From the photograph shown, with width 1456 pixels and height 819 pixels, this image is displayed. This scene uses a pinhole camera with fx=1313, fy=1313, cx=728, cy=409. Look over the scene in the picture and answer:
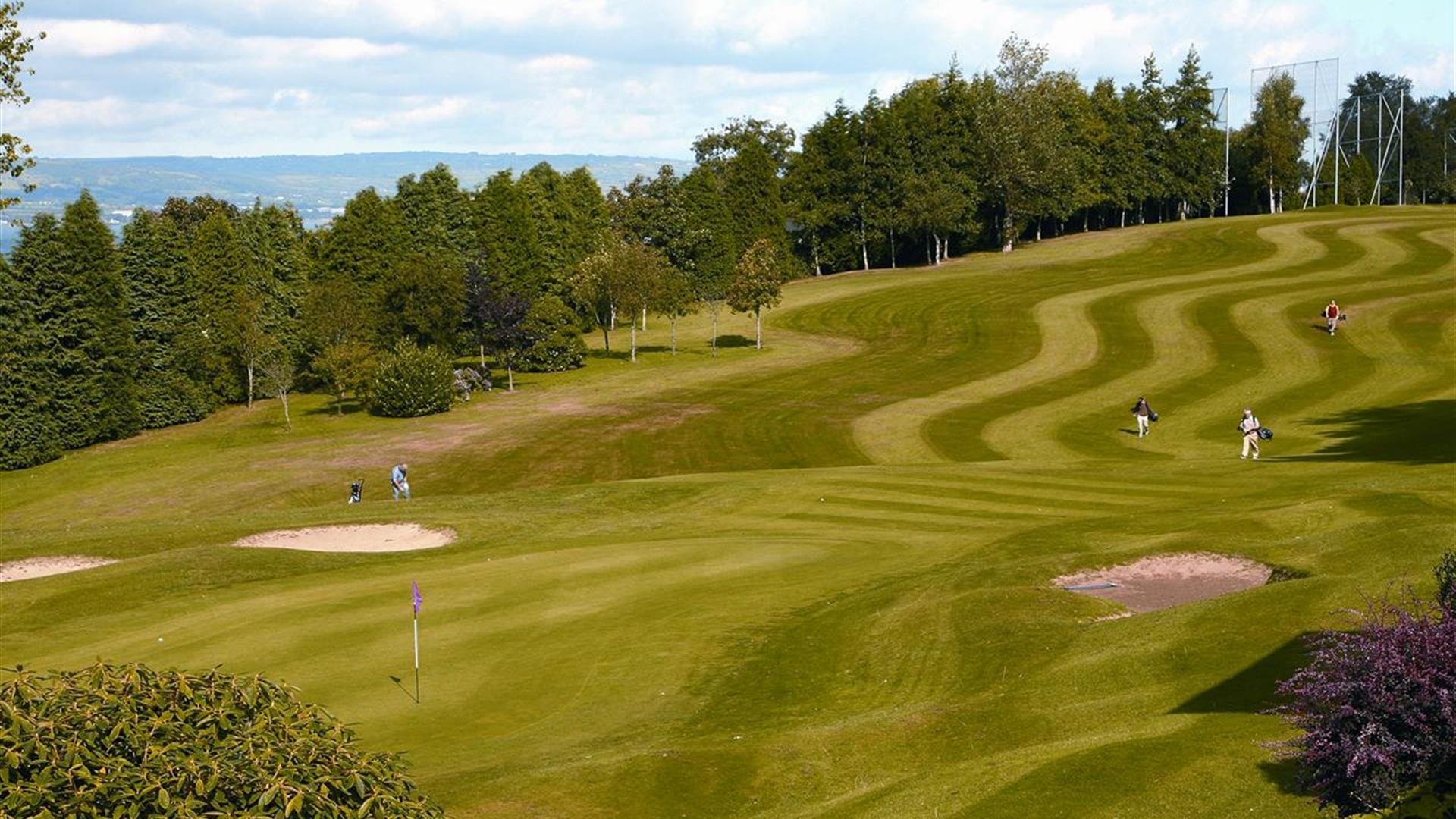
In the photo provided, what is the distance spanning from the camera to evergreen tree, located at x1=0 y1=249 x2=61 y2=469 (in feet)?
227

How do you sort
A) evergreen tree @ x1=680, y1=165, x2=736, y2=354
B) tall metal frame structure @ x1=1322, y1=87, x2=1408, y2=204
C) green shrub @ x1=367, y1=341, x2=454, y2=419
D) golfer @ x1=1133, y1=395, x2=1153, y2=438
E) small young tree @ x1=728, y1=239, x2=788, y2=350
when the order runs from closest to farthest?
golfer @ x1=1133, y1=395, x2=1153, y2=438 → green shrub @ x1=367, y1=341, x2=454, y2=419 → small young tree @ x1=728, y1=239, x2=788, y2=350 → evergreen tree @ x1=680, y1=165, x2=736, y2=354 → tall metal frame structure @ x1=1322, y1=87, x2=1408, y2=204

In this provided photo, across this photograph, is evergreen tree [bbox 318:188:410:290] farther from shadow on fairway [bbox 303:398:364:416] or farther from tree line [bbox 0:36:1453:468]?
shadow on fairway [bbox 303:398:364:416]

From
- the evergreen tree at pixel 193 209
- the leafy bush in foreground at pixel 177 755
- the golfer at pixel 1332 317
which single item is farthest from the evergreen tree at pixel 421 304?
the leafy bush in foreground at pixel 177 755

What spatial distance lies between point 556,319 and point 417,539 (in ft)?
174

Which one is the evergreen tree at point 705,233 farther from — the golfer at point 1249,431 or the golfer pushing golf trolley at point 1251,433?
→ the golfer at point 1249,431

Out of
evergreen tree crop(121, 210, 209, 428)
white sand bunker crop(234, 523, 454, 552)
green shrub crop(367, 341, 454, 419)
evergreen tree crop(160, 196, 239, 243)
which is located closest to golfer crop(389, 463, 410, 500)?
white sand bunker crop(234, 523, 454, 552)

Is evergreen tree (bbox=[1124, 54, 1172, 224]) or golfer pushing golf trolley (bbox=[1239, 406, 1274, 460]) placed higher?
evergreen tree (bbox=[1124, 54, 1172, 224])

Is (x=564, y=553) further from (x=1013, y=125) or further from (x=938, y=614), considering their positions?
(x=1013, y=125)

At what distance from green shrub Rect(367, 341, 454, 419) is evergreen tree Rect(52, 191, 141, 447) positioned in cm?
1445

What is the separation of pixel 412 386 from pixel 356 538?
37.9m

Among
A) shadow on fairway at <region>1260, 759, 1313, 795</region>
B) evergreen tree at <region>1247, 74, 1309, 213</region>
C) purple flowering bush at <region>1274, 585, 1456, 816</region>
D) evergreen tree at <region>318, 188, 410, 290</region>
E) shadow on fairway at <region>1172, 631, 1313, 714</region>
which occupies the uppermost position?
evergreen tree at <region>1247, 74, 1309, 213</region>

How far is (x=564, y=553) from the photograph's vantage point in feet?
108

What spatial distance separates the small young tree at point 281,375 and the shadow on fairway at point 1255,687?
2546 inches

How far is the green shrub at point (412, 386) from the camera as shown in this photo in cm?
7619
